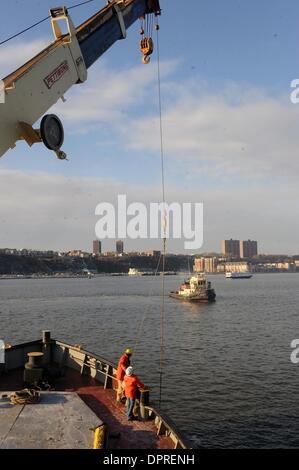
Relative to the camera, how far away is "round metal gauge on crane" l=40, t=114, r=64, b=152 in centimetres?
1012

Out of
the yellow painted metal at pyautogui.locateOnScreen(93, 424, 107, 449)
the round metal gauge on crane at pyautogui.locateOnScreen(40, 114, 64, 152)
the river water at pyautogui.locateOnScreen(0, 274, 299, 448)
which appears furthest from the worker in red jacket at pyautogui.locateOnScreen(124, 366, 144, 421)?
the river water at pyautogui.locateOnScreen(0, 274, 299, 448)

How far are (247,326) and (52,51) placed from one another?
5217cm

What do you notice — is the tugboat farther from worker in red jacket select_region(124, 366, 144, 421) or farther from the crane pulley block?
worker in red jacket select_region(124, 366, 144, 421)

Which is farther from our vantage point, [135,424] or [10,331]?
[10,331]

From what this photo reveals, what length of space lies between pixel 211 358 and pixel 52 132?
32.1 meters

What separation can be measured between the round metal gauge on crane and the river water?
16179 millimetres

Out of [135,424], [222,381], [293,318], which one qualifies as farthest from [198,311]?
[135,424]

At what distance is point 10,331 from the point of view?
56.4 meters

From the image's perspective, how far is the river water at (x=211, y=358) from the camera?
2259cm

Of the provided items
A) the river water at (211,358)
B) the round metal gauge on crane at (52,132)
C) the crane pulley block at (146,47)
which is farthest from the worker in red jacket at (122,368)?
the crane pulley block at (146,47)

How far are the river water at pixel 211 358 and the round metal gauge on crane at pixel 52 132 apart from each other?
1618cm

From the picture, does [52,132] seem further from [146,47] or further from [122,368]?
[146,47]

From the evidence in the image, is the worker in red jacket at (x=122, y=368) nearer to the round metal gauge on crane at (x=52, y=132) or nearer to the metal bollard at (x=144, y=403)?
the metal bollard at (x=144, y=403)
